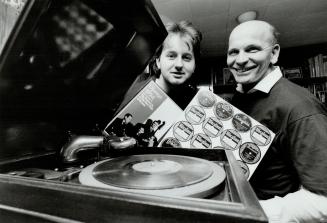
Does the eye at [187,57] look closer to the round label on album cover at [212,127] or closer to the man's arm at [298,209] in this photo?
the round label on album cover at [212,127]

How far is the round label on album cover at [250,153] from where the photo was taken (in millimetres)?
1016

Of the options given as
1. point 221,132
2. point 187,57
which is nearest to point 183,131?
point 221,132

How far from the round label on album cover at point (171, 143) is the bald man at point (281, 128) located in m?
0.41

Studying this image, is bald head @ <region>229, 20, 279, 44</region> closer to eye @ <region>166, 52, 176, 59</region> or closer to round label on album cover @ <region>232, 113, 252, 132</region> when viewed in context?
eye @ <region>166, 52, 176, 59</region>

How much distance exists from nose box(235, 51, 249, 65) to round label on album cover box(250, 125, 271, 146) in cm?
50

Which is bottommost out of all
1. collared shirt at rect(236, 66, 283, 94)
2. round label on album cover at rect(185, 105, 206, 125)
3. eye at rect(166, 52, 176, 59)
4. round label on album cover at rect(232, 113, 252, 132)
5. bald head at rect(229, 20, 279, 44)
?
round label on album cover at rect(232, 113, 252, 132)

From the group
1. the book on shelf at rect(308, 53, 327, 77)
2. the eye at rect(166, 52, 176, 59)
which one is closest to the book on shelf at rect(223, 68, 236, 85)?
the book on shelf at rect(308, 53, 327, 77)

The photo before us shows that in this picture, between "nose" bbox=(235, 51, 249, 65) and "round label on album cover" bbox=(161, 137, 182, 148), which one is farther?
"nose" bbox=(235, 51, 249, 65)

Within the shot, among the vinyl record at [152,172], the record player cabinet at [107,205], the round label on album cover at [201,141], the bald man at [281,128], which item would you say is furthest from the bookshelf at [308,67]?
the record player cabinet at [107,205]

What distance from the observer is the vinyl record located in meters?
0.70

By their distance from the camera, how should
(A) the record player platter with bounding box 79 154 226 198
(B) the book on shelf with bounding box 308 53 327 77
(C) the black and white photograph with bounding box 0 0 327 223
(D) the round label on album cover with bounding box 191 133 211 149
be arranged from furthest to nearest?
(B) the book on shelf with bounding box 308 53 327 77 < (D) the round label on album cover with bounding box 191 133 211 149 < (A) the record player platter with bounding box 79 154 226 198 < (C) the black and white photograph with bounding box 0 0 327 223

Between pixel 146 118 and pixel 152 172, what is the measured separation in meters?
0.64

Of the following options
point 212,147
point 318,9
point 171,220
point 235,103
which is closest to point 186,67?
point 235,103

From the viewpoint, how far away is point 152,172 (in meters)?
0.82
